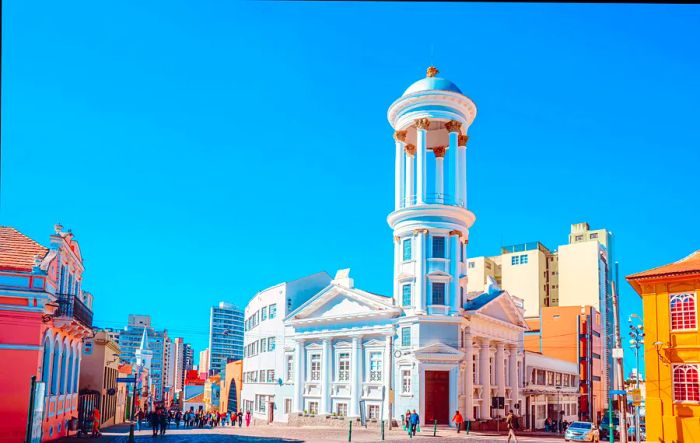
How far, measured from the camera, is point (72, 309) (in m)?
29.3

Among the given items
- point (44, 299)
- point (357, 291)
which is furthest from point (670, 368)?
point (44, 299)

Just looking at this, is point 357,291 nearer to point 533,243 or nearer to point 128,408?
point 128,408

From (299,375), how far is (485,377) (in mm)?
13438

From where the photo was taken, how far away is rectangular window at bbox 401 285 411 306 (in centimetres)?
4715

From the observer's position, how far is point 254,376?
217 ft

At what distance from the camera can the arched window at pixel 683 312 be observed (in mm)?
33094

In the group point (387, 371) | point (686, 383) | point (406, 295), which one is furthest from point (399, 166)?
point (686, 383)

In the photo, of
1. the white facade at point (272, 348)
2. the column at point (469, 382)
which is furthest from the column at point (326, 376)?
the column at point (469, 382)

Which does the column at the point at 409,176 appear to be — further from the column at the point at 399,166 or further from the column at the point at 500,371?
the column at the point at 500,371

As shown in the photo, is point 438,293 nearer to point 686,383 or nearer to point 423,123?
point 423,123

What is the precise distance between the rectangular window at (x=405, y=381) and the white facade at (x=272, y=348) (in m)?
11.7

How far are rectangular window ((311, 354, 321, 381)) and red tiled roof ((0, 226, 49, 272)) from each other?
2714cm

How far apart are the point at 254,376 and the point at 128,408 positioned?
14.3 m

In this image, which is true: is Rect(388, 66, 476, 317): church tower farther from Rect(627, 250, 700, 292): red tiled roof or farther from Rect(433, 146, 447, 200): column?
Rect(627, 250, 700, 292): red tiled roof
